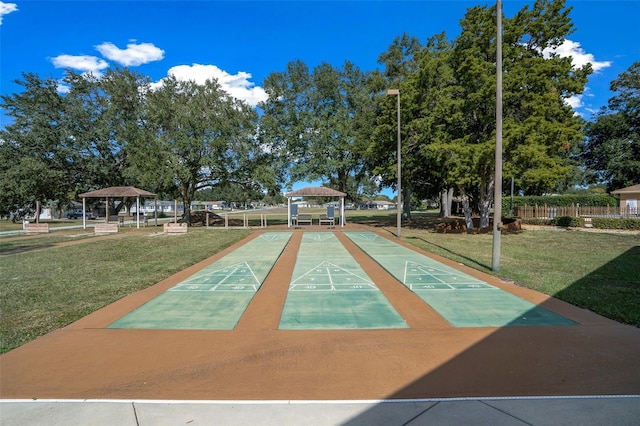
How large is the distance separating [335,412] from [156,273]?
814cm

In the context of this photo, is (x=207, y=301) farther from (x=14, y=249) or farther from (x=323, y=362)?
(x=14, y=249)

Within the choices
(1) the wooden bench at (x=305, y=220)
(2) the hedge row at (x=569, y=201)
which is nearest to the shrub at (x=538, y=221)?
(2) the hedge row at (x=569, y=201)

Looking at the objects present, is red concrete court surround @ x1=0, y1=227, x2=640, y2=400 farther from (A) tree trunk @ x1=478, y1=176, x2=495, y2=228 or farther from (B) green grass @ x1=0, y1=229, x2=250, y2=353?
(A) tree trunk @ x1=478, y1=176, x2=495, y2=228

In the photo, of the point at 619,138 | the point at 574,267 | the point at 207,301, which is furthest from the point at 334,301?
the point at 619,138

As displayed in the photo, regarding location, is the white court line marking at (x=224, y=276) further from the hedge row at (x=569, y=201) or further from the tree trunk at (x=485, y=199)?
the hedge row at (x=569, y=201)

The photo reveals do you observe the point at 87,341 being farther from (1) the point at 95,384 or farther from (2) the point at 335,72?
(2) the point at 335,72

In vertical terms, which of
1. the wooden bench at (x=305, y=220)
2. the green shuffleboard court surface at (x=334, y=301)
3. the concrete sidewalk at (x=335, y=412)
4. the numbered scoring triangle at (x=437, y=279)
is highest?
Answer: the wooden bench at (x=305, y=220)

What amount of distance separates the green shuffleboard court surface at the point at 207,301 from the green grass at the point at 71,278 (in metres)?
0.99

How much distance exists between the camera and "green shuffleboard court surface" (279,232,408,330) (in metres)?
5.82

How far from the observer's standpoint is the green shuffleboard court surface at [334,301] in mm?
5816

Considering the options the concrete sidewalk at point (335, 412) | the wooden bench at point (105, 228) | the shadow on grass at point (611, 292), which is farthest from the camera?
the wooden bench at point (105, 228)

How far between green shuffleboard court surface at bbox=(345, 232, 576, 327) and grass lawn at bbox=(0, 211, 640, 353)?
1.07 meters

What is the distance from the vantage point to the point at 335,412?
3.29 meters

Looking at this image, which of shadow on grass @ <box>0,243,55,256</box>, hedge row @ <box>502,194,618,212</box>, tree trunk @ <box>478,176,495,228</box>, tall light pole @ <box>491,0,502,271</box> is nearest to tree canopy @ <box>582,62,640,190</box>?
hedge row @ <box>502,194,618,212</box>
